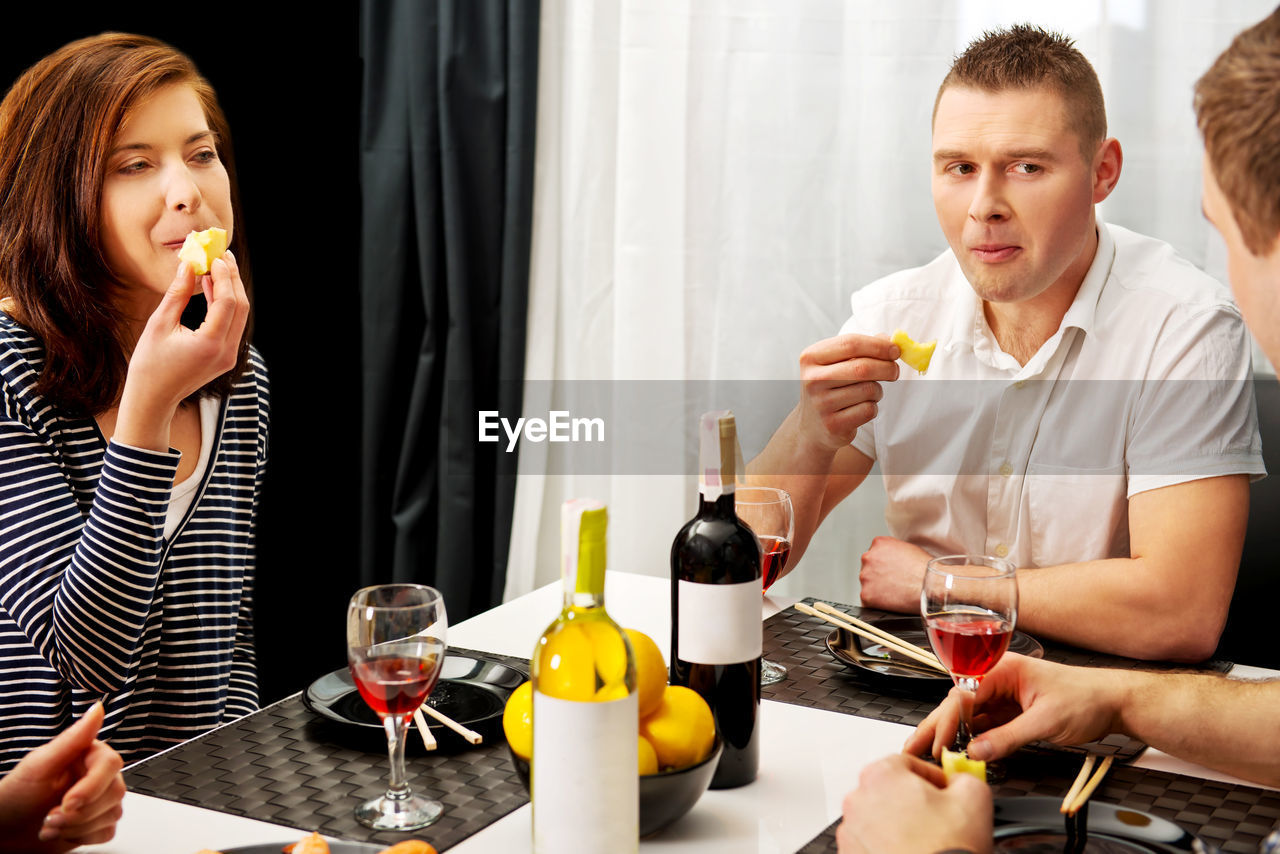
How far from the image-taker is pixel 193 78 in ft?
5.66

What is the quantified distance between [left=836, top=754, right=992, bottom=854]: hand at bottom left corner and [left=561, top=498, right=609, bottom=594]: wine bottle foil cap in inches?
10.3

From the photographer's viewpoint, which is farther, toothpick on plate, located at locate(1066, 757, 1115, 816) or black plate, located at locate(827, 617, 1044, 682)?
black plate, located at locate(827, 617, 1044, 682)

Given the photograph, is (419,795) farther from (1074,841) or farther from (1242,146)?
(1242,146)

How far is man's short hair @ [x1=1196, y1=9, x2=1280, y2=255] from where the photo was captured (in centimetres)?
95

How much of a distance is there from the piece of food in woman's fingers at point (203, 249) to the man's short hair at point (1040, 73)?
46.1 inches

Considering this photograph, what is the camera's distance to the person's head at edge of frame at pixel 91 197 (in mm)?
1598

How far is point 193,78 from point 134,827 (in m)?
1.13

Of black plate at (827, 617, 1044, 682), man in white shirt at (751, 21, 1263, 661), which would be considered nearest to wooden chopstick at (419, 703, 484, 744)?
black plate at (827, 617, 1044, 682)

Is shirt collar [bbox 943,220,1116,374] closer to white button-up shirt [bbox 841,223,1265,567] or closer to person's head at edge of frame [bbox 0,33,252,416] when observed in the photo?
white button-up shirt [bbox 841,223,1265,567]

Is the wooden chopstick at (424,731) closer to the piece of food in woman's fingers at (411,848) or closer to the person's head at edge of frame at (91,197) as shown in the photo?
the piece of food in woman's fingers at (411,848)

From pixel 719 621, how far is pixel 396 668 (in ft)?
0.91

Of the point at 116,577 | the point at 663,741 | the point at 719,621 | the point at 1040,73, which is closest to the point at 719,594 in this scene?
the point at 719,621

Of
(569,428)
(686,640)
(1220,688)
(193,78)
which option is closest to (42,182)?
(193,78)

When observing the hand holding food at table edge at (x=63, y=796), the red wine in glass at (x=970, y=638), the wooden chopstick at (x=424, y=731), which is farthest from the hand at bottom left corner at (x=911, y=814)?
the hand holding food at table edge at (x=63, y=796)
